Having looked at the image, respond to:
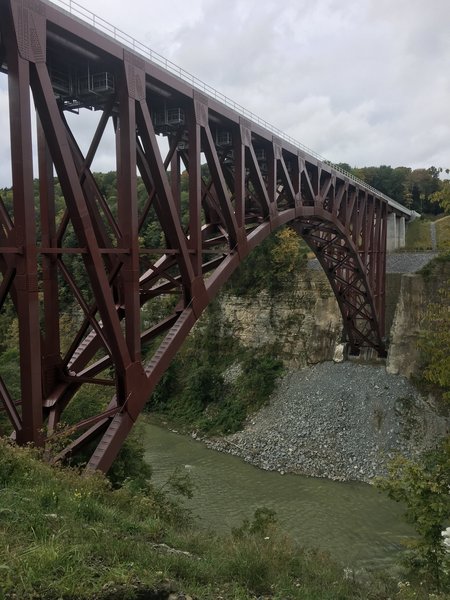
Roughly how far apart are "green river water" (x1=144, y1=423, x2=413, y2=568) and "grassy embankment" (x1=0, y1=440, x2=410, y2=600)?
9.55 metres

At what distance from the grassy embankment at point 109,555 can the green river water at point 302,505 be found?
9548 millimetres

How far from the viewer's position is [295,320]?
31766mm

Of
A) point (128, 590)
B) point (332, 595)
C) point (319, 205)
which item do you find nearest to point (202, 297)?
point (332, 595)

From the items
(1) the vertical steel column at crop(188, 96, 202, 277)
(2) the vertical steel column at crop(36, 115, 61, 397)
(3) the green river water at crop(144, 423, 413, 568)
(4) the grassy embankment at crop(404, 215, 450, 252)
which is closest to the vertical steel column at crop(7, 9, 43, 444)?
(2) the vertical steel column at crop(36, 115, 61, 397)

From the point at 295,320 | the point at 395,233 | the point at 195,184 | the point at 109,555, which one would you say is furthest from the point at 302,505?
the point at 395,233

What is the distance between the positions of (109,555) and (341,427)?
20.9m

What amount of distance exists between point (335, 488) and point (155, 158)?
16795mm

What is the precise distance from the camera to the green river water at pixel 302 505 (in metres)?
16.1

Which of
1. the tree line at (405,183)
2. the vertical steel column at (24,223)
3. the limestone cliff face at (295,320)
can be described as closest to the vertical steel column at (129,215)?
the vertical steel column at (24,223)

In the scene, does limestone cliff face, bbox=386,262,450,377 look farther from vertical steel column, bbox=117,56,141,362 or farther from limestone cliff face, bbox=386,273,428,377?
vertical steel column, bbox=117,56,141,362

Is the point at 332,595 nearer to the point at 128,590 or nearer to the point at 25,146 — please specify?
the point at 128,590

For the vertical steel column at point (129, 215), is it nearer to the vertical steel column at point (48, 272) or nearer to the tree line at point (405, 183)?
the vertical steel column at point (48, 272)

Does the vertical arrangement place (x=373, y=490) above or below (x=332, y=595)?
below

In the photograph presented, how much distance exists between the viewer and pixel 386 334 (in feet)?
98.6
